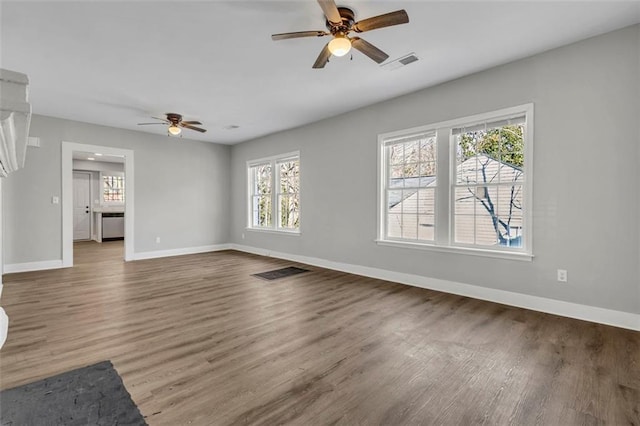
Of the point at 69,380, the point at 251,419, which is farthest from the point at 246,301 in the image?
the point at 251,419

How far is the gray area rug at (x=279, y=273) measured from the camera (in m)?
4.91

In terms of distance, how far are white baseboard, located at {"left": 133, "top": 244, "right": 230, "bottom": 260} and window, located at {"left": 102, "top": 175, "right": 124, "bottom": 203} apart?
5.06 metres

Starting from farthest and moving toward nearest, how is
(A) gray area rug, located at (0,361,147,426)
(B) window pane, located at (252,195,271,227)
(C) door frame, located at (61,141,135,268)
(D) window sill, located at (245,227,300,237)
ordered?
(B) window pane, located at (252,195,271,227), (D) window sill, located at (245,227,300,237), (C) door frame, located at (61,141,135,268), (A) gray area rug, located at (0,361,147,426)

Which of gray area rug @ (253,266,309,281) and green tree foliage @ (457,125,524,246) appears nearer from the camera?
green tree foliage @ (457,125,524,246)

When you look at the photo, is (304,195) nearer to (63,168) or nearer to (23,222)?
(63,168)

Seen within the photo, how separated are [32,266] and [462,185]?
23.6 feet

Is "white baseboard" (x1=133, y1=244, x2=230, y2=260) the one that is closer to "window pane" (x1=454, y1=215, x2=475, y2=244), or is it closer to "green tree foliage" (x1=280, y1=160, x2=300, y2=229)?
"green tree foliage" (x1=280, y1=160, x2=300, y2=229)

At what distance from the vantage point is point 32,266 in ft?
17.4

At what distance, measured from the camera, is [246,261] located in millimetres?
6305

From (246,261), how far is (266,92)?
347 centimetres

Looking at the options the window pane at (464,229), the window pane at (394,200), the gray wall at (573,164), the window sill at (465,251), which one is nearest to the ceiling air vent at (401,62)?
the gray wall at (573,164)

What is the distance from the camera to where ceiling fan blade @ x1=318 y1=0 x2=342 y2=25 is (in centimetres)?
211

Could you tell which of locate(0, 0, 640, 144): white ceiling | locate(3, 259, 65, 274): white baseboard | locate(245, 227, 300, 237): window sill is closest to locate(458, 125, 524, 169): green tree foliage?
locate(0, 0, 640, 144): white ceiling

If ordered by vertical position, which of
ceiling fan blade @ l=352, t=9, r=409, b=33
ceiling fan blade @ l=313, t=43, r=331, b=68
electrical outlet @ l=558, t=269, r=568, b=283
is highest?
ceiling fan blade @ l=352, t=9, r=409, b=33
